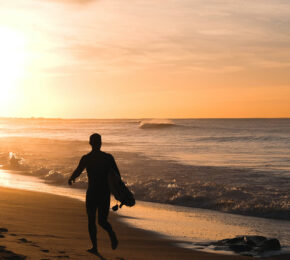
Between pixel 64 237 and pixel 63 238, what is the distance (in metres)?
0.12

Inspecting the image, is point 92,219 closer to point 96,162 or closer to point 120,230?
→ point 96,162

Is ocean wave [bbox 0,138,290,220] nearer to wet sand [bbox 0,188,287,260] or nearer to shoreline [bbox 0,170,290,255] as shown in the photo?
shoreline [bbox 0,170,290,255]

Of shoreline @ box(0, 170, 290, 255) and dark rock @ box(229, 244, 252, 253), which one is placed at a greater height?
dark rock @ box(229, 244, 252, 253)

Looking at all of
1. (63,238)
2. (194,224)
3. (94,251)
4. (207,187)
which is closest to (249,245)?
(194,224)

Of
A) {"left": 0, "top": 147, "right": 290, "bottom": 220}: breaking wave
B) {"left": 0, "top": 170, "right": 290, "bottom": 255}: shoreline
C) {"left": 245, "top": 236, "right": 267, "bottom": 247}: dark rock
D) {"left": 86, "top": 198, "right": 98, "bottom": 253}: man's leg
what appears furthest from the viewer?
{"left": 0, "top": 147, "right": 290, "bottom": 220}: breaking wave

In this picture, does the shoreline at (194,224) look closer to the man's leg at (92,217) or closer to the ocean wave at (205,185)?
the ocean wave at (205,185)

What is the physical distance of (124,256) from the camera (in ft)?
20.4

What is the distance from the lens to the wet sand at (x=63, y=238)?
591cm

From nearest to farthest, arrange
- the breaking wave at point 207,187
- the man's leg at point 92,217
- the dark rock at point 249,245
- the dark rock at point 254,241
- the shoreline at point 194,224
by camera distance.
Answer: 1. the man's leg at point 92,217
2. the dark rock at point 249,245
3. the dark rock at point 254,241
4. the shoreline at point 194,224
5. the breaking wave at point 207,187

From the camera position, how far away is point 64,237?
7234mm

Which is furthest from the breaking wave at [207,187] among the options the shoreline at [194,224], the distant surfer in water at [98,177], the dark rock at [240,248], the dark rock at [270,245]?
the distant surfer in water at [98,177]

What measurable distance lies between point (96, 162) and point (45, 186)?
11.1m

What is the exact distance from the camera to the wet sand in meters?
5.91

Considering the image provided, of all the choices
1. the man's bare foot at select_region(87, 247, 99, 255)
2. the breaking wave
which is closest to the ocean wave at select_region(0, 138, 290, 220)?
the breaking wave
